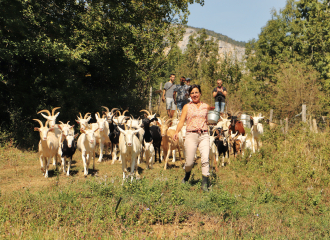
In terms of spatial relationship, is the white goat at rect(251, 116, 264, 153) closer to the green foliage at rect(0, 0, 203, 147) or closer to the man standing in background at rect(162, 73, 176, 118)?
the man standing in background at rect(162, 73, 176, 118)

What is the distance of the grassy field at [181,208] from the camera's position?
4.98m

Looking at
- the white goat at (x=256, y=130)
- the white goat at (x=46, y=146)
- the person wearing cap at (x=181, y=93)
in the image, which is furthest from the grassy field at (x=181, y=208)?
the person wearing cap at (x=181, y=93)

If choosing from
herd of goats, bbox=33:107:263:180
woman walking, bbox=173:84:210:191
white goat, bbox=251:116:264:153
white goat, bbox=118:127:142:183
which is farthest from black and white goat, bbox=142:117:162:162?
white goat, bbox=251:116:264:153

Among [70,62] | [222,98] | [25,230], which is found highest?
[70,62]

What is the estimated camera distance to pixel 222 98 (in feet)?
39.7

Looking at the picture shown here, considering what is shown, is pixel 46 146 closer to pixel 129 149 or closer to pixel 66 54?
pixel 129 149

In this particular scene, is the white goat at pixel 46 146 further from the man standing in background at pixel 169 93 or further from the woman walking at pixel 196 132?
the man standing in background at pixel 169 93

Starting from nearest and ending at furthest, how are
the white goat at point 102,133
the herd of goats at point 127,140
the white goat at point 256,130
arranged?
the herd of goats at point 127,140
the white goat at point 102,133
the white goat at point 256,130

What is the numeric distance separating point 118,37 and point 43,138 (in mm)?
9155

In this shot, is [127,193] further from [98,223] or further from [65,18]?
[65,18]

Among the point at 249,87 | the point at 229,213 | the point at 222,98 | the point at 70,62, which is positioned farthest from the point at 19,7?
the point at 249,87

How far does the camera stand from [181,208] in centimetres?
571

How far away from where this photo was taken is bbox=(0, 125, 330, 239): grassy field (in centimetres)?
498

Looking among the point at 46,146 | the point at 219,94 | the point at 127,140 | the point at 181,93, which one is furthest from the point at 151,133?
the point at 46,146
